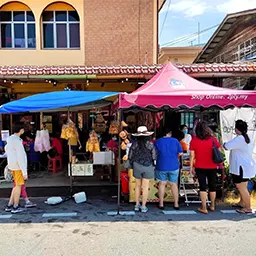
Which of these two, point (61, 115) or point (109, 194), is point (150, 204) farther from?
point (61, 115)

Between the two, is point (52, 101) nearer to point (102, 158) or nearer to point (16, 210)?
point (102, 158)

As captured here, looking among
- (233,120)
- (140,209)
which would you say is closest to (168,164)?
(140,209)

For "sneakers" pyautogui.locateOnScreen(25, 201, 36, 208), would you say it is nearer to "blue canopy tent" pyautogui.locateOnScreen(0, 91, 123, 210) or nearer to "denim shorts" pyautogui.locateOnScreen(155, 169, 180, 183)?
"blue canopy tent" pyautogui.locateOnScreen(0, 91, 123, 210)

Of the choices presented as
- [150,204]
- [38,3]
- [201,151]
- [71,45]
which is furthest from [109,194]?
[38,3]

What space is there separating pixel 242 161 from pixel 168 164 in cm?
145

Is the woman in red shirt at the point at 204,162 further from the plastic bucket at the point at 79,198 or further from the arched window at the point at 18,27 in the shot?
the arched window at the point at 18,27

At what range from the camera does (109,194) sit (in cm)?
735

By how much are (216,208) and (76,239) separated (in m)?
3.03

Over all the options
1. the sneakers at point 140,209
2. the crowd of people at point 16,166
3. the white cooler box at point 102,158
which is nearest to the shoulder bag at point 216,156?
the sneakers at point 140,209

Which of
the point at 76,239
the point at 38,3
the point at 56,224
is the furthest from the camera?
the point at 38,3

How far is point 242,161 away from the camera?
19.6 ft

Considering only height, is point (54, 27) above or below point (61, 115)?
above

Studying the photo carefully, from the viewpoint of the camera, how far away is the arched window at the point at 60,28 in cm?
1220

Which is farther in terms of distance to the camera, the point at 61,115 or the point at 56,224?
the point at 61,115
